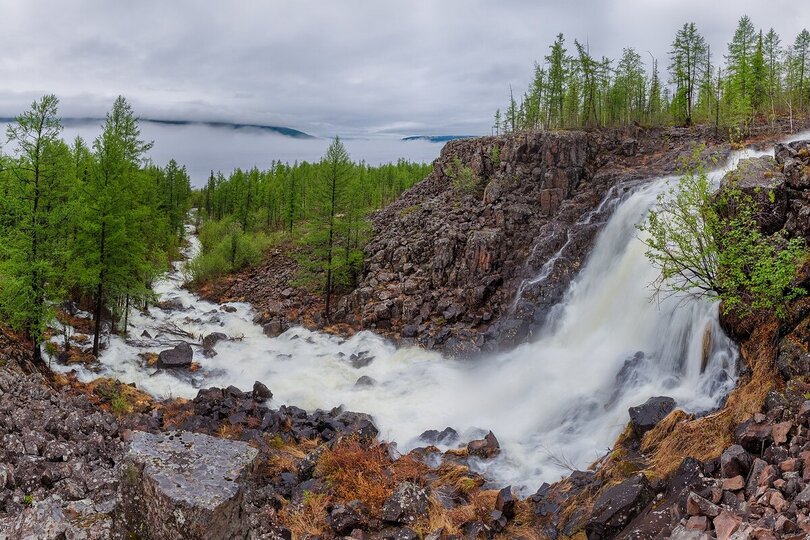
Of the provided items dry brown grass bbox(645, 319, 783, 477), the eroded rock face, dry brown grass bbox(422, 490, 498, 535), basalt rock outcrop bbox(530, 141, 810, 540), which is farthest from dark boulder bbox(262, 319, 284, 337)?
dry brown grass bbox(645, 319, 783, 477)

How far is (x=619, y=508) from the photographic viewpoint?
9195 mm

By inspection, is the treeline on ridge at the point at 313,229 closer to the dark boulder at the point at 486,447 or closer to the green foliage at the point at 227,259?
the green foliage at the point at 227,259

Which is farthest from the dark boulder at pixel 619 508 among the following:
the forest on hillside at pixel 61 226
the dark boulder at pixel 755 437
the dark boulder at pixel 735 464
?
the forest on hillside at pixel 61 226

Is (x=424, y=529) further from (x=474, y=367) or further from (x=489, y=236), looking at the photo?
(x=489, y=236)

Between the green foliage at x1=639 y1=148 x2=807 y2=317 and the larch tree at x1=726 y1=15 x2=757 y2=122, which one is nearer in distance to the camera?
the green foliage at x1=639 y1=148 x2=807 y2=317

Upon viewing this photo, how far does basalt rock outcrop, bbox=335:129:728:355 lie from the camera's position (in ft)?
93.7

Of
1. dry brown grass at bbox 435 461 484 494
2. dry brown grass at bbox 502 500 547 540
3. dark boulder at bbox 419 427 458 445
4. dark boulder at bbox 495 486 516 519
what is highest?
dark boulder at bbox 495 486 516 519

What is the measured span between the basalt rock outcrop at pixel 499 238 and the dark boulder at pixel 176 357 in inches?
414

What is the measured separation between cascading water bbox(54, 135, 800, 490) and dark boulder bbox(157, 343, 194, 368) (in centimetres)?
70

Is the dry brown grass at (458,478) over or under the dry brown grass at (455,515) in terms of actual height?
under

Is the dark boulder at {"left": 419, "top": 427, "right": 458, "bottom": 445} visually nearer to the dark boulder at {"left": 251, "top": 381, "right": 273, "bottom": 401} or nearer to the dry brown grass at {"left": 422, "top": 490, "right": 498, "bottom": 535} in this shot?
the dry brown grass at {"left": 422, "top": 490, "right": 498, "bottom": 535}

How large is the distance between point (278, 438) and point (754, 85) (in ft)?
173

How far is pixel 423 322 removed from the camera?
29.5 meters

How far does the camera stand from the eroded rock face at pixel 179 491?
6797mm
